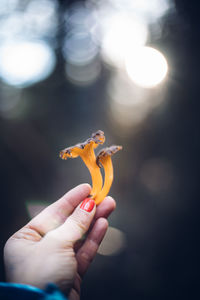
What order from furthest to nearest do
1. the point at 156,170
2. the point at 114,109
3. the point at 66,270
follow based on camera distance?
1. the point at 114,109
2. the point at 156,170
3. the point at 66,270

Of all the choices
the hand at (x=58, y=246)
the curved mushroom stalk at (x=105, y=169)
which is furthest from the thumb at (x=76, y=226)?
the curved mushroom stalk at (x=105, y=169)

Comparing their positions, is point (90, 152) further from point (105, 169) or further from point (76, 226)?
point (76, 226)

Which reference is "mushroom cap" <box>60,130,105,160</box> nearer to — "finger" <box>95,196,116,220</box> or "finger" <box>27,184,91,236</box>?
"finger" <box>27,184,91,236</box>

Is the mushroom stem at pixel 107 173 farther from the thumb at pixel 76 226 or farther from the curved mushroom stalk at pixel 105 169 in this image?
the thumb at pixel 76 226

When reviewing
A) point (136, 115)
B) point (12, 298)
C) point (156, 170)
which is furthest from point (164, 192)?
point (12, 298)

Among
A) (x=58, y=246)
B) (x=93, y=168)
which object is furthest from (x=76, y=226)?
(x=93, y=168)

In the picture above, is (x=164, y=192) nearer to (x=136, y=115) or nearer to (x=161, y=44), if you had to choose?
(x=136, y=115)
